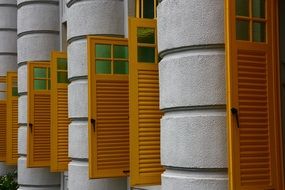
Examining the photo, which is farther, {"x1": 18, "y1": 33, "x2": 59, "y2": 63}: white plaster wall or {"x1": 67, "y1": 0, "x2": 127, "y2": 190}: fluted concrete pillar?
{"x1": 18, "y1": 33, "x2": 59, "y2": 63}: white plaster wall

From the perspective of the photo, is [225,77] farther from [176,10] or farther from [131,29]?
[131,29]

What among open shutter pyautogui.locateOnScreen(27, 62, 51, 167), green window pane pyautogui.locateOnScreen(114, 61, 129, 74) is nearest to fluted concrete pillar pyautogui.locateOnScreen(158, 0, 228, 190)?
green window pane pyautogui.locateOnScreen(114, 61, 129, 74)

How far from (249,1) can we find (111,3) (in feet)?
12.5

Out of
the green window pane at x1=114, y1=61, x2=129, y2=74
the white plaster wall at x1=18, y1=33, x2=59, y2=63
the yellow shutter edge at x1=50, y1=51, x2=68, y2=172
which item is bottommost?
the yellow shutter edge at x1=50, y1=51, x2=68, y2=172

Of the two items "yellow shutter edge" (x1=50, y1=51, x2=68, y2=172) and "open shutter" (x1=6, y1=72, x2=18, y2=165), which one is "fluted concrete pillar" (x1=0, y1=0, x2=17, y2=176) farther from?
"yellow shutter edge" (x1=50, y1=51, x2=68, y2=172)

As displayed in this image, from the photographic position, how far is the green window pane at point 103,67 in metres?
8.15

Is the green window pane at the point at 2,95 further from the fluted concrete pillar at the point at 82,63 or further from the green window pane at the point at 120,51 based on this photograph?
the green window pane at the point at 120,51

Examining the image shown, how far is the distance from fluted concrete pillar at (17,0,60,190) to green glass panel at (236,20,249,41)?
273 inches

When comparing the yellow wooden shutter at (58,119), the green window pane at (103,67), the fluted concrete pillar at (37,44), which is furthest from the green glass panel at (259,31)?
the fluted concrete pillar at (37,44)

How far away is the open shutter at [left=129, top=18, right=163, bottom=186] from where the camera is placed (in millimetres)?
7148

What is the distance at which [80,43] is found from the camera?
9305 mm

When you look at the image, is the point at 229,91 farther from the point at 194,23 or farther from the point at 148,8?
the point at 148,8

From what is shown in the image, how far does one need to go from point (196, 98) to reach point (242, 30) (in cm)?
85

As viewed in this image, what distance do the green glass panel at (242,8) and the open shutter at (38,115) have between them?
252 inches
